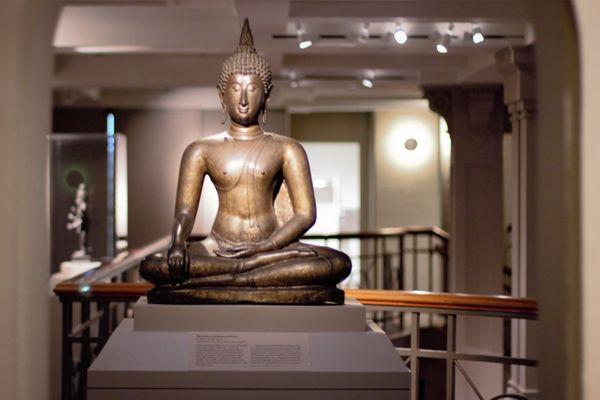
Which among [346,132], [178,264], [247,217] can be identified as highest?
[346,132]

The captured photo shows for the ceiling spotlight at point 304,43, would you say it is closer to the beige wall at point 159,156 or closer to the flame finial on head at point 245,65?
the flame finial on head at point 245,65

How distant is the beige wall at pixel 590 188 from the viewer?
263 cm

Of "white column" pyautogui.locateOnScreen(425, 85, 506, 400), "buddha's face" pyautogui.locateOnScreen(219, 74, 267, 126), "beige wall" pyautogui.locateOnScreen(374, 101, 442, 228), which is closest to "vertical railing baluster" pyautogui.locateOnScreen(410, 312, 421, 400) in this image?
"buddha's face" pyautogui.locateOnScreen(219, 74, 267, 126)

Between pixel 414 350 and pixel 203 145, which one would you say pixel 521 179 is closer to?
pixel 414 350

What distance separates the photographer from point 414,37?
6.21 meters

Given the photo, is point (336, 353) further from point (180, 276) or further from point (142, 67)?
point (142, 67)

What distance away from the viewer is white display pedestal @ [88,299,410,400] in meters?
2.86

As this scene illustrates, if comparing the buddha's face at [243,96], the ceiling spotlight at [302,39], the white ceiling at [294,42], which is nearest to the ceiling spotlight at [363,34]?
the white ceiling at [294,42]

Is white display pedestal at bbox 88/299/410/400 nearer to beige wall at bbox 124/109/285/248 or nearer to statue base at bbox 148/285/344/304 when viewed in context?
statue base at bbox 148/285/344/304

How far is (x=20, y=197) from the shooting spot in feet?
8.63

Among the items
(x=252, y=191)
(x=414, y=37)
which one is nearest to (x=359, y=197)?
(x=414, y=37)

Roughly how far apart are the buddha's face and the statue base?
78 centimetres

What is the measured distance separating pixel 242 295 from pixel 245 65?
1006mm

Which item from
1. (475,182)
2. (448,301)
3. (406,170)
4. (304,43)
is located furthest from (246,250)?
(406,170)
